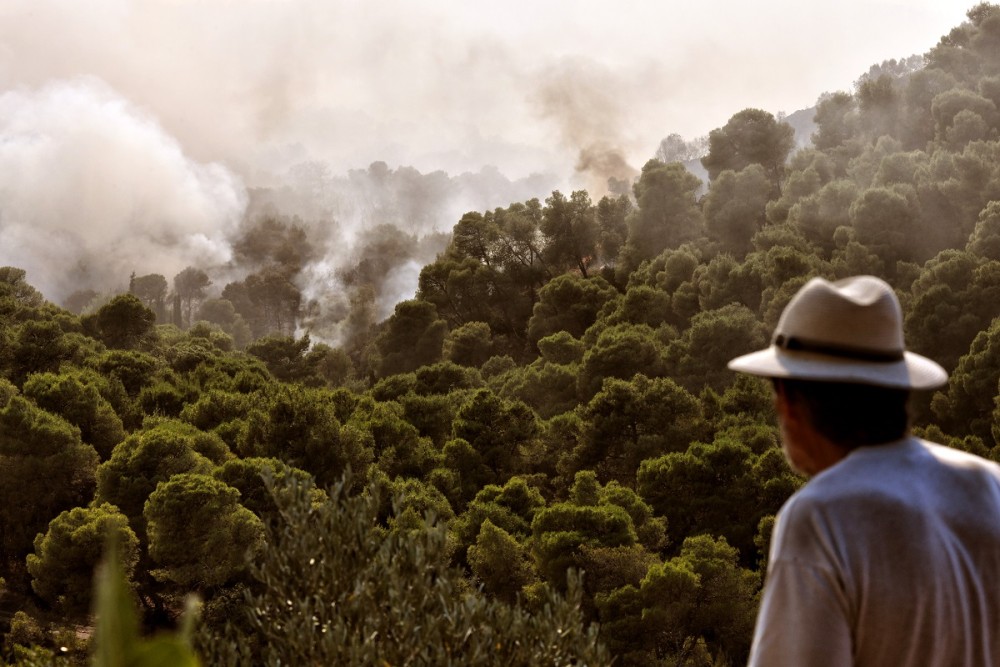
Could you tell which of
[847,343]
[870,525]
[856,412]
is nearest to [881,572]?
[870,525]

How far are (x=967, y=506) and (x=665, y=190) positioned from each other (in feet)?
202

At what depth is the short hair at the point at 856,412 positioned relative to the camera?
1.94 meters

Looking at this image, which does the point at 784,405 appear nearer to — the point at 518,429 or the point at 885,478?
the point at 885,478

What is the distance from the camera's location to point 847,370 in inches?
77.1

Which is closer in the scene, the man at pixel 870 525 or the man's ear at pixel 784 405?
the man at pixel 870 525

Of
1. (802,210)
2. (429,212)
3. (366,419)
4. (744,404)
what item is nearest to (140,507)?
(366,419)

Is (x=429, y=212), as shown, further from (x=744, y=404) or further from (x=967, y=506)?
(x=967, y=506)

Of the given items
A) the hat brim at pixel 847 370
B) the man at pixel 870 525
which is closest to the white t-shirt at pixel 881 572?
the man at pixel 870 525

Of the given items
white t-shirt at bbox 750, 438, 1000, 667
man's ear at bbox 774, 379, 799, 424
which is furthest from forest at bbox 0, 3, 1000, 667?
white t-shirt at bbox 750, 438, 1000, 667

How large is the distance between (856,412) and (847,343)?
0.14 meters

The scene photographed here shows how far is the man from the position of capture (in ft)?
5.77

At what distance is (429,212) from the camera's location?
160 m

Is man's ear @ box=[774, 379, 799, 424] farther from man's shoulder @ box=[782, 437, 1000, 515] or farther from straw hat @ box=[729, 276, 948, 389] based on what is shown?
man's shoulder @ box=[782, 437, 1000, 515]

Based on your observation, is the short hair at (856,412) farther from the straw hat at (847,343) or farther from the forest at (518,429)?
the forest at (518,429)
